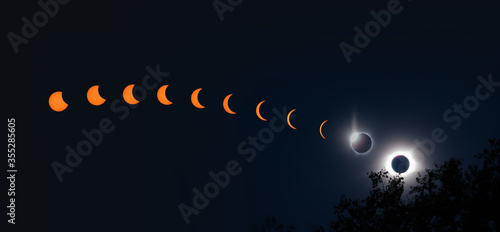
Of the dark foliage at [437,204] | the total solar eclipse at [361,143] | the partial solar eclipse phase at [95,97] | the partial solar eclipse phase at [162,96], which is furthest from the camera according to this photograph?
the total solar eclipse at [361,143]

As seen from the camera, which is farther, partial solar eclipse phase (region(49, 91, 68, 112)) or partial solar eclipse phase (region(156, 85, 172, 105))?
partial solar eclipse phase (region(156, 85, 172, 105))

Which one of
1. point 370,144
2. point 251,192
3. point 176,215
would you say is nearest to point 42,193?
point 176,215

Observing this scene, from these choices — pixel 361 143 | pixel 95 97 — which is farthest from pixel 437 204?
pixel 361 143

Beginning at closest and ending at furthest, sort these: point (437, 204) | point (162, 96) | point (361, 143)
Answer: point (437, 204) < point (162, 96) < point (361, 143)

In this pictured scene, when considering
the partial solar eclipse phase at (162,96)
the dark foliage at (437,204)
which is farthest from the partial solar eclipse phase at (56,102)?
A: the dark foliage at (437,204)

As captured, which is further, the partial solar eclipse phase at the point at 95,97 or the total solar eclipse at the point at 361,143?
the total solar eclipse at the point at 361,143

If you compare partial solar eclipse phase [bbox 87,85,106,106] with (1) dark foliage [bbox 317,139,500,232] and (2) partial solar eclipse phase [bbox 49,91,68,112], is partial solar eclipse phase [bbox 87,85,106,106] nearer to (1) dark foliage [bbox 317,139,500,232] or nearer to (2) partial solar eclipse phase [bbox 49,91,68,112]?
(2) partial solar eclipse phase [bbox 49,91,68,112]

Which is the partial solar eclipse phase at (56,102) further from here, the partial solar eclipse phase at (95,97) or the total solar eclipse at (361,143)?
the total solar eclipse at (361,143)

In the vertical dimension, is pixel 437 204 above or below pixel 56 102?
below

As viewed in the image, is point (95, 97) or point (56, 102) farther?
point (95, 97)

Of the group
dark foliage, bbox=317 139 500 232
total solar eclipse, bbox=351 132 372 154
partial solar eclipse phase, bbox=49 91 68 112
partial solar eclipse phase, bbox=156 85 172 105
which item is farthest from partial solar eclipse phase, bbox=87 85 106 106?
total solar eclipse, bbox=351 132 372 154

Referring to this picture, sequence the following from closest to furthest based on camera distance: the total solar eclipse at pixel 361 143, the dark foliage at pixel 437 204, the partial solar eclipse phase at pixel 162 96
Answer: the dark foliage at pixel 437 204
the partial solar eclipse phase at pixel 162 96
the total solar eclipse at pixel 361 143

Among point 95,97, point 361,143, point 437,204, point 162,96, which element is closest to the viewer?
point 437,204

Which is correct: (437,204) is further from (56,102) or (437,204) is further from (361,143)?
(361,143)
